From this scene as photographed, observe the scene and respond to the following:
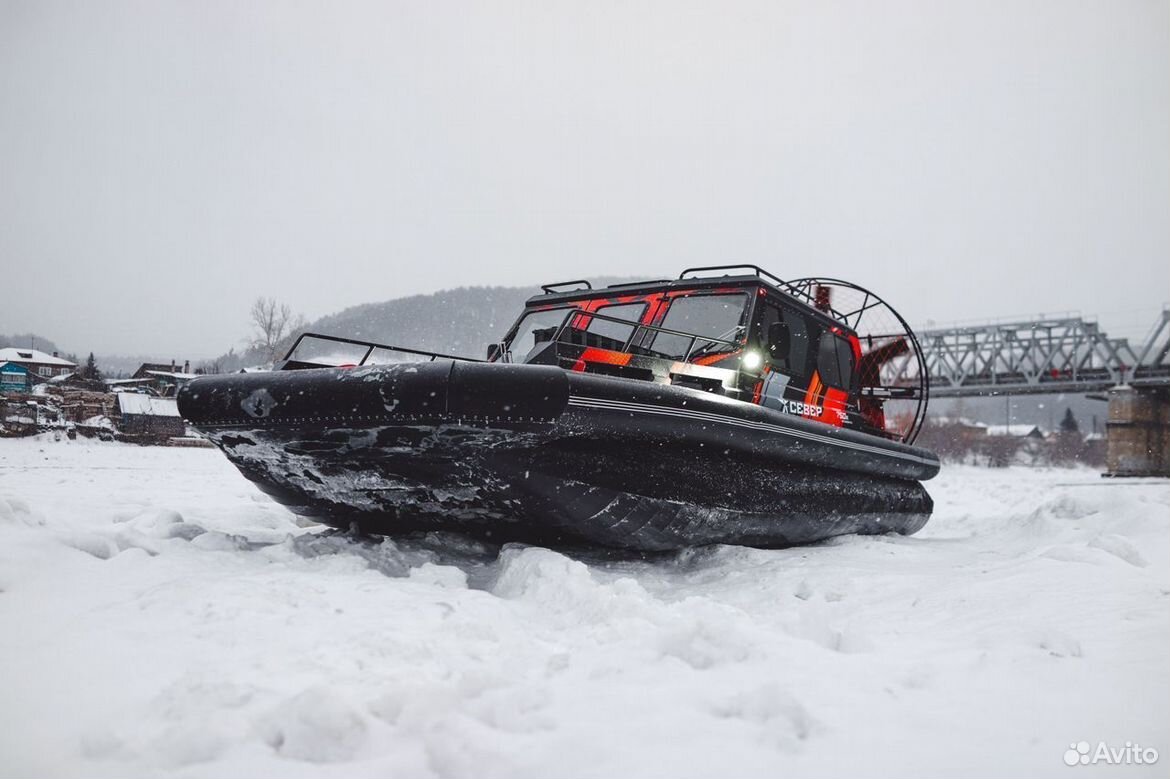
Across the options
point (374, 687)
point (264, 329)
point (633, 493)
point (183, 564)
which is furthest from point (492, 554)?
point (264, 329)

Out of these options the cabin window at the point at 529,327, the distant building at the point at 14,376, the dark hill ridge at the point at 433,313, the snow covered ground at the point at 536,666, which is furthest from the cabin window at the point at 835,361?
the dark hill ridge at the point at 433,313

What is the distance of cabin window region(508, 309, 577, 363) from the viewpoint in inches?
224

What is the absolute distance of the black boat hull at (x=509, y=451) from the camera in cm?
314

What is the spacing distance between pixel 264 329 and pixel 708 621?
42.9 meters

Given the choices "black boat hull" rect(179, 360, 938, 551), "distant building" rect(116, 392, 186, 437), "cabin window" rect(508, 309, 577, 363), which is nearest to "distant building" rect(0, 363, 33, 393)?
"distant building" rect(116, 392, 186, 437)

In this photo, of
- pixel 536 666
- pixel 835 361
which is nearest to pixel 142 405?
pixel 835 361

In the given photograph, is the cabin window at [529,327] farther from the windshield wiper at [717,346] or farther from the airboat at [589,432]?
the windshield wiper at [717,346]

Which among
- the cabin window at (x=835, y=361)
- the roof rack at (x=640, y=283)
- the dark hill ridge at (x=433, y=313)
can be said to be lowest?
the cabin window at (x=835, y=361)

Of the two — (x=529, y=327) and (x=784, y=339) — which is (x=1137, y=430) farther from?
(x=529, y=327)

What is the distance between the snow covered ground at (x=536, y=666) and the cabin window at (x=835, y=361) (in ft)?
8.54

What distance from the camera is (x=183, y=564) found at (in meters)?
2.87

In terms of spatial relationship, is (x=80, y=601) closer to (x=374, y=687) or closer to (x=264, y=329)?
(x=374, y=687)

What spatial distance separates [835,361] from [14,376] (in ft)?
100

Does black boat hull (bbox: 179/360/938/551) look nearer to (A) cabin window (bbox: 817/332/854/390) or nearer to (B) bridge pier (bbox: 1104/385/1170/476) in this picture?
(A) cabin window (bbox: 817/332/854/390)
